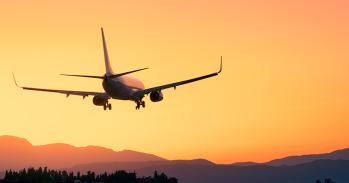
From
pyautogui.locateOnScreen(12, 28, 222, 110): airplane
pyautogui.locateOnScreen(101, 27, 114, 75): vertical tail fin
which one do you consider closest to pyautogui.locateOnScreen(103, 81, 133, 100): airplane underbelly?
pyautogui.locateOnScreen(12, 28, 222, 110): airplane

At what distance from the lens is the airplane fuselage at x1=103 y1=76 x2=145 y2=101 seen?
164 meters

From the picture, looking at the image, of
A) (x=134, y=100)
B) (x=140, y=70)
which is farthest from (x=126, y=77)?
(x=140, y=70)

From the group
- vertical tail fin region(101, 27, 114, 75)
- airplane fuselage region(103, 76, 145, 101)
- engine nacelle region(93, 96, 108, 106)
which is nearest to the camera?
airplane fuselage region(103, 76, 145, 101)

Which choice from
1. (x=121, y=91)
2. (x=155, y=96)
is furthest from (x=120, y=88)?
(x=155, y=96)

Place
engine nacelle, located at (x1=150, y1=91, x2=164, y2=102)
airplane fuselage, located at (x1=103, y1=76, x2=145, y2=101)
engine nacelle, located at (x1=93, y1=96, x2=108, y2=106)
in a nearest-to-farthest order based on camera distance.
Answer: airplane fuselage, located at (x1=103, y1=76, x2=145, y2=101), engine nacelle, located at (x1=93, y1=96, x2=108, y2=106), engine nacelle, located at (x1=150, y1=91, x2=164, y2=102)

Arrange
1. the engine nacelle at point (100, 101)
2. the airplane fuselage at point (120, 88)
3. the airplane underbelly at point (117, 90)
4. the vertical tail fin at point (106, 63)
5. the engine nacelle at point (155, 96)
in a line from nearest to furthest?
1. the airplane underbelly at point (117, 90)
2. the airplane fuselage at point (120, 88)
3. the engine nacelle at point (100, 101)
4. the engine nacelle at point (155, 96)
5. the vertical tail fin at point (106, 63)

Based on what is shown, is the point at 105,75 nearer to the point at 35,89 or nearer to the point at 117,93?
the point at 117,93

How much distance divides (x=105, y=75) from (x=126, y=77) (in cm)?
926

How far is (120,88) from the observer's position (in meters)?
167

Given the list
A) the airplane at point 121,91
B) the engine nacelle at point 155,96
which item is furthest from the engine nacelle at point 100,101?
the engine nacelle at point 155,96

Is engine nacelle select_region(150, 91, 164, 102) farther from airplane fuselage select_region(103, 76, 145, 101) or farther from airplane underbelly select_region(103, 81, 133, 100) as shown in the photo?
airplane underbelly select_region(103, 81, 133, 100)

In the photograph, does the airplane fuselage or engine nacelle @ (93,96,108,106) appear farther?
engine nacelle @ (93,96,108,106)

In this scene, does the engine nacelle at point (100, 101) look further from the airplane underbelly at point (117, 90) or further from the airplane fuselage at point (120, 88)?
the airplane underbelly at point (117, 90)

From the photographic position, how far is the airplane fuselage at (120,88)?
164m
